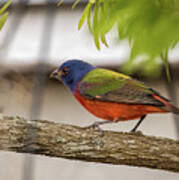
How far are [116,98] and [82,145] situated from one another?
0.09 m

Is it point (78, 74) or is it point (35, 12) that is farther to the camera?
point (35, 12)

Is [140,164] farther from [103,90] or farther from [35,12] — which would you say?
[35,12]

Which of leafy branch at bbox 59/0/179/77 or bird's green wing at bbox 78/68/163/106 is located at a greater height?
bird's green wing at bbox 78/68/163/106

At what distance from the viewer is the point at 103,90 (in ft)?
1.66

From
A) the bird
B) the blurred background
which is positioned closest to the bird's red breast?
the bird

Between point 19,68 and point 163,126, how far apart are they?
16.3 inches

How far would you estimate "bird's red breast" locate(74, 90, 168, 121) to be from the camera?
0.49 metres

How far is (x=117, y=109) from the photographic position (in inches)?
19.6

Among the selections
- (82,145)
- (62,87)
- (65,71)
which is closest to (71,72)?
(65,71)

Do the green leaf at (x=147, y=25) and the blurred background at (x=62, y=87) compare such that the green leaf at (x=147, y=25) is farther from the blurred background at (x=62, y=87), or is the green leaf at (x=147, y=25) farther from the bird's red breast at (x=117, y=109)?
the blurred background at (x=62, y=87)

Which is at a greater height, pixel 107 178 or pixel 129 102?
pixel 129 102

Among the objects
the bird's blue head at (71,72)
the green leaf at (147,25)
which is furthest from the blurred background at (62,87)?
the green leaf at (147,25)

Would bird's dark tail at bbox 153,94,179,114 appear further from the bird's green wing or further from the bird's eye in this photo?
the bird's eye

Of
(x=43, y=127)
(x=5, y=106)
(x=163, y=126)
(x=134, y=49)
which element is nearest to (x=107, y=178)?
(x=163, y=126)
